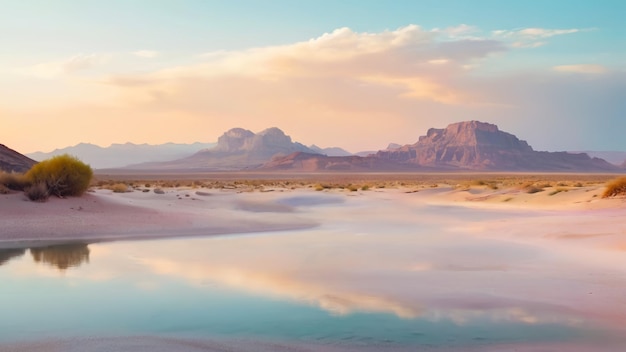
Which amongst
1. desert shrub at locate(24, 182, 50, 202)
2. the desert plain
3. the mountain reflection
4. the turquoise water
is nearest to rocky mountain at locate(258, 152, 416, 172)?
the desert plain

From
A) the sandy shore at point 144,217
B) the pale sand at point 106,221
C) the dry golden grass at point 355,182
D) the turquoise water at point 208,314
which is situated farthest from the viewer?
the dry golden grass at point 355,182

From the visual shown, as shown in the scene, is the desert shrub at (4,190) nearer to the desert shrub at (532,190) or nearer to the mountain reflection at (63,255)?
the mountain reflection at (63,255)

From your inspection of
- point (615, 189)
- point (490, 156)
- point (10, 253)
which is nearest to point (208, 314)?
point (10, 253)

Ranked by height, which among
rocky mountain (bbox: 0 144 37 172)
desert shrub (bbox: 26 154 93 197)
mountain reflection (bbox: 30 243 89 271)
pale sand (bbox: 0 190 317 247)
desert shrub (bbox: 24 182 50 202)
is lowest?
mountain reflection (bbox: 30 243 89 271)

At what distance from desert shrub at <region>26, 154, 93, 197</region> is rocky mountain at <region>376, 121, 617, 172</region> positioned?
517 feet

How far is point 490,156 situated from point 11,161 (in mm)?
162293

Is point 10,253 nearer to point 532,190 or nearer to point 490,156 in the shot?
point 532,190

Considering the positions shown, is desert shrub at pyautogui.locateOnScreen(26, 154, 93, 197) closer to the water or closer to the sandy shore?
the sandy shore

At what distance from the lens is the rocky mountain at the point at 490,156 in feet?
580

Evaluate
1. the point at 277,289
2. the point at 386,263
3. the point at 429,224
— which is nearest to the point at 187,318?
the point at 277,289

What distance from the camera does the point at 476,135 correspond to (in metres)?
196

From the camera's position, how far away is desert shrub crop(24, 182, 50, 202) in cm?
2172

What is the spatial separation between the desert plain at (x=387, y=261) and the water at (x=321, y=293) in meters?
0.04

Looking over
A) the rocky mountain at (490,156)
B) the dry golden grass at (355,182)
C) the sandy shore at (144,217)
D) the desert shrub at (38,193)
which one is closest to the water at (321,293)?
the sandy shore at (144,217)
